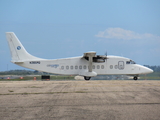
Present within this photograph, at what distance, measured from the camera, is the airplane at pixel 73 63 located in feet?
105

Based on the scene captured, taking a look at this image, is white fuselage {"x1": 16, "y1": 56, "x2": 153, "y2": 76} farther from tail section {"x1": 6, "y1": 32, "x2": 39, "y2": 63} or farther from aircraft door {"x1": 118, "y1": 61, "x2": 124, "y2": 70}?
tail section {"x1": 6, "y1": 32, "x2": 39, "y2": 63}

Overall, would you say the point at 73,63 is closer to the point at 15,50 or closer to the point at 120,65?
the point at 120,65

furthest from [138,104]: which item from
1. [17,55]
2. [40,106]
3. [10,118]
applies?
[17,55]

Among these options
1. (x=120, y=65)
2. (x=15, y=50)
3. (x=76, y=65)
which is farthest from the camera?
(x=15, y=50)

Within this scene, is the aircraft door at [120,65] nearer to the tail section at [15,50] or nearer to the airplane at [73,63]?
the airplane at [73,63]

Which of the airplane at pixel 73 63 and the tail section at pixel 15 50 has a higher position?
the tail section at pixel 15 50

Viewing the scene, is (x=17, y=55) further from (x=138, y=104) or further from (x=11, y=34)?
(x=138, y=104)

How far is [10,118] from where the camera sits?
7.72 metres

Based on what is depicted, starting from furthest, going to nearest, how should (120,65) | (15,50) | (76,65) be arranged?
(15,50), (120,65), (76,65)

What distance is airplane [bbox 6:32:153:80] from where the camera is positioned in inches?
1261

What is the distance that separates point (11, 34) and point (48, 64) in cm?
712

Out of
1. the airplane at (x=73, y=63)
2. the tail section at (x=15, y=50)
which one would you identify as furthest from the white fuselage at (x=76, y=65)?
the tail section at (x=15, y=50)

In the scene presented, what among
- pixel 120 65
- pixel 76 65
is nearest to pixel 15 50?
pixel 76 65

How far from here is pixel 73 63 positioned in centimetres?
3216
